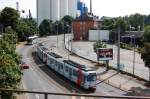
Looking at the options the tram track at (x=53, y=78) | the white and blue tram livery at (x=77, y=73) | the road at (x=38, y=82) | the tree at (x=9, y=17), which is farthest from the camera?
the tree at (x=9, y=17)

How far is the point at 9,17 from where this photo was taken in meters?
124

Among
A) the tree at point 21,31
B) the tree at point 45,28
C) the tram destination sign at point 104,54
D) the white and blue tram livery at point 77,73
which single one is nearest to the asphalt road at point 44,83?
the white and blue tram livery at point 77,73

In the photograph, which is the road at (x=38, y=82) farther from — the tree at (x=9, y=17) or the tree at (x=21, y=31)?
the tree at (x=9, y=17)

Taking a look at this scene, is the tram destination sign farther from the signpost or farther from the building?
the building

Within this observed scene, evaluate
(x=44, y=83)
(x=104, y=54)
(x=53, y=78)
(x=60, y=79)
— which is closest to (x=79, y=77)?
(x=44, y=83)

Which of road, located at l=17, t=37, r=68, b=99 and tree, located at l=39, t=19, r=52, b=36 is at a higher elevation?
tree, located at l=39, t=19, r=52, b=36

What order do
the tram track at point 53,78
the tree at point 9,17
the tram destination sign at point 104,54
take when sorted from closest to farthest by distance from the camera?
the tram track at point 53,78 → the tram destination sign at point 104,54 → the tree at point 9,17

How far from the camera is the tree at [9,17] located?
12388 cm

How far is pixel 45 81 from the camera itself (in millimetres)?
57500

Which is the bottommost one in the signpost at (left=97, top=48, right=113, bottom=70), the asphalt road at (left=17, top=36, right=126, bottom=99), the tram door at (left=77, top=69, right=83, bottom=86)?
the asphalt road at (left=17, top=36, right=126, bottom=99)

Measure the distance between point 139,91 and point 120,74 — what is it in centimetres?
1573

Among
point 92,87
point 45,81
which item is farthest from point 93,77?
point 45,81

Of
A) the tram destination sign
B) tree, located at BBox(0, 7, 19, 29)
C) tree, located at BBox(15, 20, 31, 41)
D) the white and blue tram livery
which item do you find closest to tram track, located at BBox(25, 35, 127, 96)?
the white and blue tram livery

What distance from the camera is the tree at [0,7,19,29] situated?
406ft
